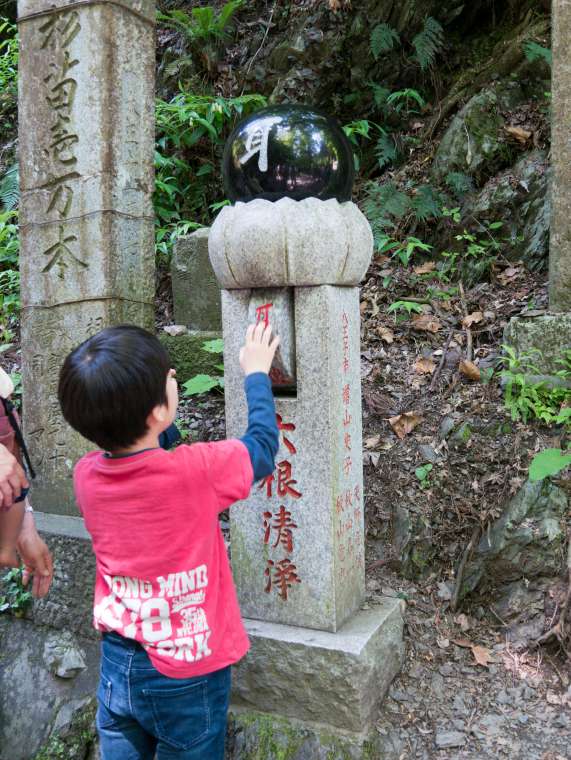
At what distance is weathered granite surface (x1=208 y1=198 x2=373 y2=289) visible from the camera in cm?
232

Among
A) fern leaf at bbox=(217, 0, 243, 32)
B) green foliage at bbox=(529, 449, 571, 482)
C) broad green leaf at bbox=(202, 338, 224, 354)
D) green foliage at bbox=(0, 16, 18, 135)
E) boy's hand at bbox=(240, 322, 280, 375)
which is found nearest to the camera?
boy's hand at bbox=(240, 322, 280, 375)

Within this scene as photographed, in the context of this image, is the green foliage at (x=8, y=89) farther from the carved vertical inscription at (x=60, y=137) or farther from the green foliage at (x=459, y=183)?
the green foliage at (x=459, y=183)

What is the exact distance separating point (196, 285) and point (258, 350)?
3048mm

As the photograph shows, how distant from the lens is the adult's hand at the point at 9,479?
6.49 feet

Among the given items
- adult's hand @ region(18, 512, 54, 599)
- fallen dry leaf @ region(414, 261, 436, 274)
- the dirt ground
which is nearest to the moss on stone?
adult's hand @ region(18, 512, 54, 599)

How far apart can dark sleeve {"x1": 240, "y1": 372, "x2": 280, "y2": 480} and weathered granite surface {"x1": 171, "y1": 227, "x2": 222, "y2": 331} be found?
3186mm

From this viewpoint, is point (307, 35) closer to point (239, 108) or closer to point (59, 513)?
point (239, 108)

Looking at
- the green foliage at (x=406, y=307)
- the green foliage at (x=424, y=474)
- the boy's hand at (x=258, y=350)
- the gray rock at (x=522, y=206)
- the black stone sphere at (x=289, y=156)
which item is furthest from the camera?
the gray rock at (x=522, y=206)

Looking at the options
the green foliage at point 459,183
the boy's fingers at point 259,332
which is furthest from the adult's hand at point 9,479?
the green foliage at point 459,183

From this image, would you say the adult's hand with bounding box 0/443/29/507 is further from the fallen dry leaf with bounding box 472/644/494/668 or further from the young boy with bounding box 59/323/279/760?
the fallen dry leaf with bounding box 472/644/494/668

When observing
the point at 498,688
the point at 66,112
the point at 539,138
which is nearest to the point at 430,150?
the point at 539,138

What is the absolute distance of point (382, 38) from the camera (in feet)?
22.7

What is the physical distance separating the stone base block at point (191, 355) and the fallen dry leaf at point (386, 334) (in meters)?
1.23

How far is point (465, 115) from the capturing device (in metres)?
6.18
